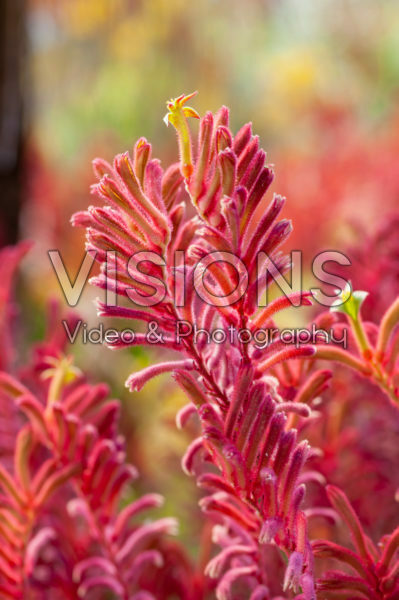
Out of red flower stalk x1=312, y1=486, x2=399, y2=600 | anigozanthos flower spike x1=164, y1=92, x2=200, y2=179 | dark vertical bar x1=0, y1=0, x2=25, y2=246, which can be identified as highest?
dark vertical bar x1=0, y1=0, x2=25, y2=246

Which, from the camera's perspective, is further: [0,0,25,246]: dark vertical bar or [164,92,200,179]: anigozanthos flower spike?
[0,0,25,246]: dark vertical bar

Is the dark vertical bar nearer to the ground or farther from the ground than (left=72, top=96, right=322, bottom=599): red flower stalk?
farther from the ground

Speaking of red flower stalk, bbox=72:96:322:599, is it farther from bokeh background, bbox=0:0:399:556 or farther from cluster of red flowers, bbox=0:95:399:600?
bokeh background, bbox=0:0:399:556

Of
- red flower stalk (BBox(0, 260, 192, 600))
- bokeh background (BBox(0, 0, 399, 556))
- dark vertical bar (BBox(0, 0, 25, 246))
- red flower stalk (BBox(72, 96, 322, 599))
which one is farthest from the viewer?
bokeh background (BBox(0, 0, 399, 556))

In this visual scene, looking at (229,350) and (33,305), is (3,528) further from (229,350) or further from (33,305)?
(33,305)

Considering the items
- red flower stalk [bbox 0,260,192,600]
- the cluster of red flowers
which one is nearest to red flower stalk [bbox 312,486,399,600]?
the cluster of red flowers

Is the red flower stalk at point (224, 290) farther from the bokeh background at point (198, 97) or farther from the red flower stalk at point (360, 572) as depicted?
the bokeh background at point (198, 97)

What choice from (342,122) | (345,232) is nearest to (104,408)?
(345,232)

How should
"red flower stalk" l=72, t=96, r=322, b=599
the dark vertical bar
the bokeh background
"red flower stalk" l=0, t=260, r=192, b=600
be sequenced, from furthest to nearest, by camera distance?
the bokeh background < the dark vertical bar < "red flower stalk" l=0, t=260, r=192, b=600 < "red flower stalk" l=72, t=96, r=322, b=599
